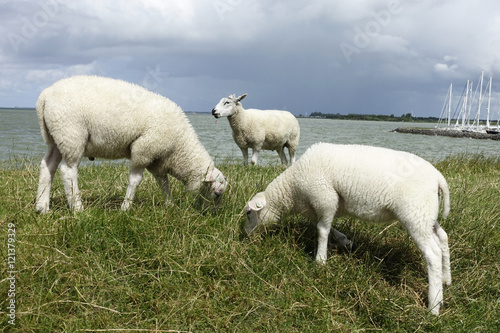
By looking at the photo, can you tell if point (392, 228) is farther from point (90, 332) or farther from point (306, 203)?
point (90, 332)

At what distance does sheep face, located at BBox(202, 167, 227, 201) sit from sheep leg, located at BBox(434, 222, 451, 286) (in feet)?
7.65

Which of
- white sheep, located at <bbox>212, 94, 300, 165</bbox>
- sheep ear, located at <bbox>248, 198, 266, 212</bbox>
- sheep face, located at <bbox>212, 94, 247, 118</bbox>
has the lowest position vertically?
sheep ear, located at <bbox>248, 198, 266, 212</bbox>

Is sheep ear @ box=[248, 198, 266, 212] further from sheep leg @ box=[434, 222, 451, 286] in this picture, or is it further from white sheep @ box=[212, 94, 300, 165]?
white sheep @ box=[212, 94, 300, 165]

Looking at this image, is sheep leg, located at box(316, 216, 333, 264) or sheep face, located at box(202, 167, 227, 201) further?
sheep face, located at box(202, 167, 227, 201)

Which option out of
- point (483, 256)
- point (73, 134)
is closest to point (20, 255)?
point (73, 134)

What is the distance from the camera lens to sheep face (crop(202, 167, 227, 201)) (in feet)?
15.4

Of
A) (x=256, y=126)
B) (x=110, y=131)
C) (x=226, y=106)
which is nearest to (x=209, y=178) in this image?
(x=110, y=131)

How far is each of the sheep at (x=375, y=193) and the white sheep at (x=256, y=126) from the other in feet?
20.5

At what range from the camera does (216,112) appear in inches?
384

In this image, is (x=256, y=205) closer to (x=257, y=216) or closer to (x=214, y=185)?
(x=257, y=216)

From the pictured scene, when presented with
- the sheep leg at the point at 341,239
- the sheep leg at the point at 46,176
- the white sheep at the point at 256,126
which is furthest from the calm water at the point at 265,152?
the sheep leg at the point at 341,239

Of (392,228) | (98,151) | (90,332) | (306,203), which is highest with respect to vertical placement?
(98,151)

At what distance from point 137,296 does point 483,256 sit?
124 inches

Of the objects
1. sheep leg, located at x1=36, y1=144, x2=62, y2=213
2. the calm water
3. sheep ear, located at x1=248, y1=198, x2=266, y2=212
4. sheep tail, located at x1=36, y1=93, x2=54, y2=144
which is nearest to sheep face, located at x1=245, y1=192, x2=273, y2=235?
sheep ear, located at x1=248, y1=198, x2=266, y2=212
